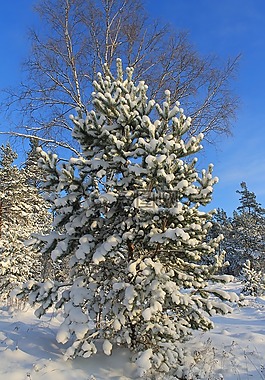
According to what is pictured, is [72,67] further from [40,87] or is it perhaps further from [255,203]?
[255,203]

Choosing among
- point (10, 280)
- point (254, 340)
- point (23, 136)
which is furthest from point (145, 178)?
point (10, 280)

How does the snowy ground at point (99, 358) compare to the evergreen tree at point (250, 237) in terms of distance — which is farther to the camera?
the evergreen tree at point (250, 237)

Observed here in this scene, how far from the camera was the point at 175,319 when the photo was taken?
5.09 metres

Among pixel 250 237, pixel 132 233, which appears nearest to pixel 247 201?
pixel 250 237

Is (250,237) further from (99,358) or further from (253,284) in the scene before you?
(99,358)

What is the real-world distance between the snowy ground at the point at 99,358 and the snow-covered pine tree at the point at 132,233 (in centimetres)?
25

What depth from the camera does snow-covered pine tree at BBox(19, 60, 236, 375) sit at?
432 cm

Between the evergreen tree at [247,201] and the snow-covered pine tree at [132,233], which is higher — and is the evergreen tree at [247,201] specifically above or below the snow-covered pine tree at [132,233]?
above

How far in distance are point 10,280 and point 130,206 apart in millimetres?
8869

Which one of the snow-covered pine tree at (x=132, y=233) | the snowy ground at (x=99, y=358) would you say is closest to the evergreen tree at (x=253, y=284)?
the snowy ground at (x=99, y=358)

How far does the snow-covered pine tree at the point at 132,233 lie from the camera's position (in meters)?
4.32

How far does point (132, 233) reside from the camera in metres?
4.55

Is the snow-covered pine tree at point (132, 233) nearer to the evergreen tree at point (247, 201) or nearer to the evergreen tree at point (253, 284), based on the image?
the evergreen tree at point (253, 284)

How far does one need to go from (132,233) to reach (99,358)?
6.27 feet
